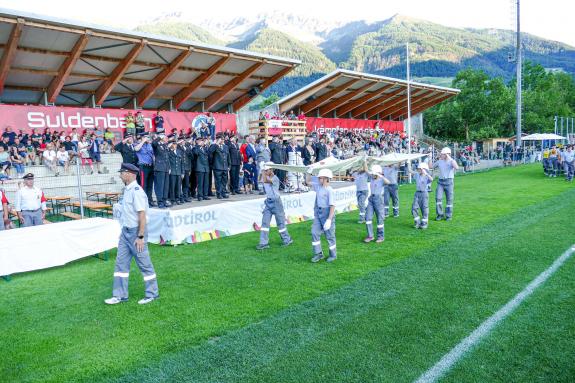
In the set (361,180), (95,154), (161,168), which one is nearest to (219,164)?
(161,168)

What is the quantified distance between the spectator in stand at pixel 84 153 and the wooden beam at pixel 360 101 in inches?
983

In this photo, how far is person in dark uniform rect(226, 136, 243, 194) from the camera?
16344 mm

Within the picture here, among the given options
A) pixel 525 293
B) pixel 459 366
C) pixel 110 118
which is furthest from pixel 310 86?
pixel 459 366

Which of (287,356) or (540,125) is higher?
(540,125)

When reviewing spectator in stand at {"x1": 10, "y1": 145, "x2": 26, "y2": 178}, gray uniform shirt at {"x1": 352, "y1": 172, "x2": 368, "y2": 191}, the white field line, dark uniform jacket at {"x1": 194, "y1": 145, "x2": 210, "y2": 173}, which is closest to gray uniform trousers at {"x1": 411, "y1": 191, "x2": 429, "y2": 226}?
gray uniform shirt at {"x1": 352, "y1": 172, "x2": 368, "y2": 191}

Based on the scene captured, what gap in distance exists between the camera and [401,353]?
509cm

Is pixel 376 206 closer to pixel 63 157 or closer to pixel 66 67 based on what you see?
pixel 63 157

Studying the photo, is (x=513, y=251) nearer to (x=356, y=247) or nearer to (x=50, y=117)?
(x=356, y=247)

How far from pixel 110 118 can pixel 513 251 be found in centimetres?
2078

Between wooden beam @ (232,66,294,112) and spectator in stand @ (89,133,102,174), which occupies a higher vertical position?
wooden beam @ (232,66,294,112)

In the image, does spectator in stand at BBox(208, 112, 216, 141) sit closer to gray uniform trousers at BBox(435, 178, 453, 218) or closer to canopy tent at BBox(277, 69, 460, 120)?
canopy tent at BBox(277, 69, 460, 120)

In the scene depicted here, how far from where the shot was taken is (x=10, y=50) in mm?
18281

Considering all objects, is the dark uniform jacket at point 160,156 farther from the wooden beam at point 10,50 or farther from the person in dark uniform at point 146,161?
the wooden beam at point 10,50

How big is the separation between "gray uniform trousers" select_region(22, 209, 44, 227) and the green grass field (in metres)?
1.94
